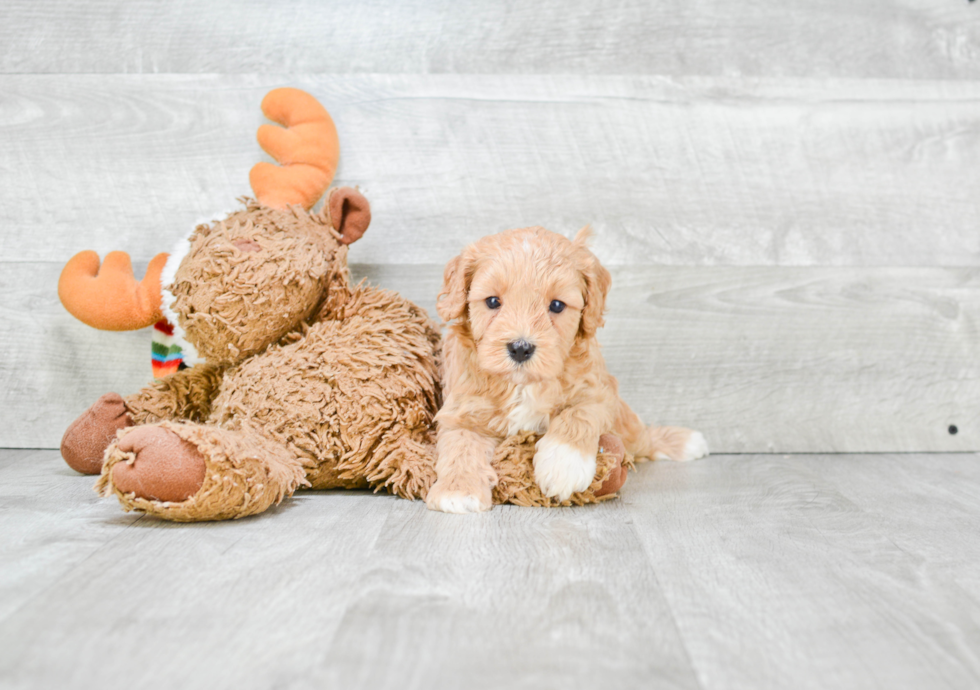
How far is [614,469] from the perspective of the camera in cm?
129

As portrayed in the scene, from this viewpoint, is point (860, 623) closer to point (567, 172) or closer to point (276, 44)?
point (567, 172)

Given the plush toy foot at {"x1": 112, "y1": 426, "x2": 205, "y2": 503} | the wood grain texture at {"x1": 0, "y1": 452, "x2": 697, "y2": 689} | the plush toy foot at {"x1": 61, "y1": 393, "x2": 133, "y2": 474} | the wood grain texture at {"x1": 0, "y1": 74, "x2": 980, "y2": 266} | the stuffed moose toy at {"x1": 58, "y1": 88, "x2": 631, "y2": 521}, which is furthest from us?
the wood grain texture at {"x1": 0, "y1": 74, "x2": 980, "y2": 266}

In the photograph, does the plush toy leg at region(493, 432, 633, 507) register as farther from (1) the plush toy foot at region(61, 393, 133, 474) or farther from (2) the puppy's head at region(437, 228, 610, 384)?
(1) the plush toy foot at region(61, 393, 133, 474)

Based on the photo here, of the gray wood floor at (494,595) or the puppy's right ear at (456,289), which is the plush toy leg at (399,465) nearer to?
the gray wood floor at (494,595)

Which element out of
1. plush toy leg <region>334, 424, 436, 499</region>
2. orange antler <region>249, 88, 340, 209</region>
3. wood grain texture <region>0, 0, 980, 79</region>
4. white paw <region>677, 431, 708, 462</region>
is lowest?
white paw <region>677, 431, 708, 462</region>

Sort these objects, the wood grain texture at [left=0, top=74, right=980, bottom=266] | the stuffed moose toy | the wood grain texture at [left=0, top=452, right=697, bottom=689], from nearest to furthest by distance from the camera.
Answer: the wood grain texture at [left=0, top=452, right=697, bottom=689], the stuffed moose toy, the wood grain texture at [left=0, top=74, right=980, bottom=266]

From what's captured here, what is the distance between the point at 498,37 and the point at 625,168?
1.28 ft

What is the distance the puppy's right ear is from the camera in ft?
4.05

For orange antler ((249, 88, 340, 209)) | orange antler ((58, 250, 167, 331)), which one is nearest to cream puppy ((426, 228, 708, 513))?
orange antler ((249, 88, 340, 209))

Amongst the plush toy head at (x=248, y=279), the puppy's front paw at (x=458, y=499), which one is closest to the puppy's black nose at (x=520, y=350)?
the puppy's front paw at (x=458, y=499)

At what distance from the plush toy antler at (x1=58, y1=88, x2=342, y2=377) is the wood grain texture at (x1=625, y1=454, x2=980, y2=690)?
2.64 feet

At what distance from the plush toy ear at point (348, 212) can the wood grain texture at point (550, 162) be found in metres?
0.23

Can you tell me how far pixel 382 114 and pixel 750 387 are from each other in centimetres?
101

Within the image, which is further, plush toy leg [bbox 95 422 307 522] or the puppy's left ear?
the puppy's left ear
